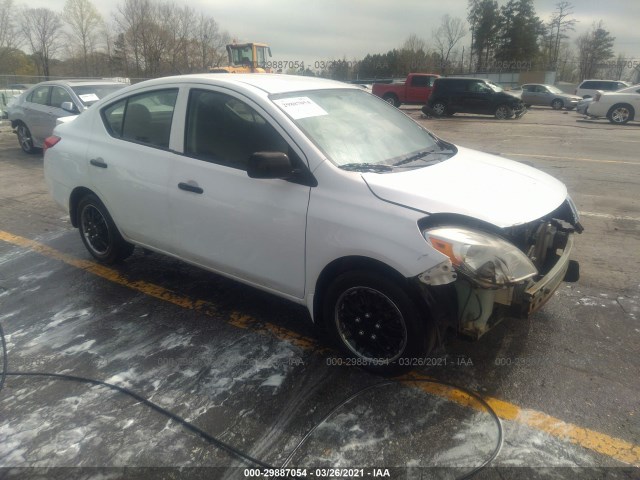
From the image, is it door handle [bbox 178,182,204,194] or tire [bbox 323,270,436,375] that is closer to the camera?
tire [bbox 323,270,436,375]

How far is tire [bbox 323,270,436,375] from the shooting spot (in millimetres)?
2580

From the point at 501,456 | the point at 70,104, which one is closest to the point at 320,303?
the point at 501,456

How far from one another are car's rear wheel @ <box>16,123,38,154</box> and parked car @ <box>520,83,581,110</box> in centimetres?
2524

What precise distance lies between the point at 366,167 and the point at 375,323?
0.95 m

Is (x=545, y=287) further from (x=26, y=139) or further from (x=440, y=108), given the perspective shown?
(x=440, y=108)

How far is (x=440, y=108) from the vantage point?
2173cm

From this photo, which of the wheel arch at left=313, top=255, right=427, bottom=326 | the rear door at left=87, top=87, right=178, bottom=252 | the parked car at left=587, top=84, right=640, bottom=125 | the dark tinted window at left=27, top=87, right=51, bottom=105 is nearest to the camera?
the wheel arch at left=313, top=255, right=427, bottom=326

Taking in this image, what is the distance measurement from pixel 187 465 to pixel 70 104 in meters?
8.32

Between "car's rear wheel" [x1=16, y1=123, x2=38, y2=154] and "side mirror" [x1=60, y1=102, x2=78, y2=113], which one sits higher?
"side mirror" [x1=60, y1=102, x2=78, y2=113]

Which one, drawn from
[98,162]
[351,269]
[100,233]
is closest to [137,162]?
[98,162]

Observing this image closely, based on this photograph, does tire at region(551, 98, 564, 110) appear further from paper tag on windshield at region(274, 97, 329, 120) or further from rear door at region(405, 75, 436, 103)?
paper tag on windshield at region(274, 97, 329, 120)

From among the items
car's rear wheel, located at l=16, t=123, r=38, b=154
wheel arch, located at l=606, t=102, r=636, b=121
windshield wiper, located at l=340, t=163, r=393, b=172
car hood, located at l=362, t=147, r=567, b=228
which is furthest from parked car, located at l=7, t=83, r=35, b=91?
wheel arch, located at l=606, t=102, r=636, b=121

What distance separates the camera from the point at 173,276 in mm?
4395

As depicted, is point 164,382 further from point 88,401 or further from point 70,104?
point 70,104
